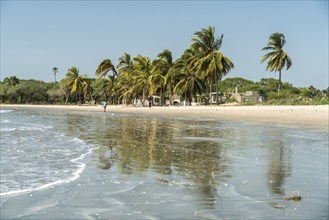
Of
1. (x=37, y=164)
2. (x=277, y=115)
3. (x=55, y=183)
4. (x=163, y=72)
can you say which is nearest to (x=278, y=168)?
(x=55, y=183)

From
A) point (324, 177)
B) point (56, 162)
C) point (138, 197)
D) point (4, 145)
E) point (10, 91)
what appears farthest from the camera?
point (10, 91)

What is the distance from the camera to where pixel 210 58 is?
53.9 metres

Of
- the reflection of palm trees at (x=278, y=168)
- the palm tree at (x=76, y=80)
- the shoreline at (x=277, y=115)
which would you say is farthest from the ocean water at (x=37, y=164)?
the palm tree at (x=76, y=80)

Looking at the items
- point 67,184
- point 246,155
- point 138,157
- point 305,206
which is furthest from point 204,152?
point 305,206

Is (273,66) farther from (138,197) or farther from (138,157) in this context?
(138,197)

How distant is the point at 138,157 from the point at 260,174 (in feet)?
11.8

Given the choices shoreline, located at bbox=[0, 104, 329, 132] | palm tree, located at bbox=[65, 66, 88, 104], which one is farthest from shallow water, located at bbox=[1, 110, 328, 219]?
palm tree, located at bbox=[65, 66, 88, 104]

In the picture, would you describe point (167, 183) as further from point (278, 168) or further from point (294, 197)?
point (278, 168)

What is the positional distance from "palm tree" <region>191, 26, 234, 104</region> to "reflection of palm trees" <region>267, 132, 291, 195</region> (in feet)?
135

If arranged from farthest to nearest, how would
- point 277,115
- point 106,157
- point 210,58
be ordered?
point 210,58 < point 277,115 < point 106,157

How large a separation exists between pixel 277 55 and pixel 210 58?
492 inches

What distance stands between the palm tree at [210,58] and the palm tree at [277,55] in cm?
875

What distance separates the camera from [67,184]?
281 inches

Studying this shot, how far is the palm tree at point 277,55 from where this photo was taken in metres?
59.8
